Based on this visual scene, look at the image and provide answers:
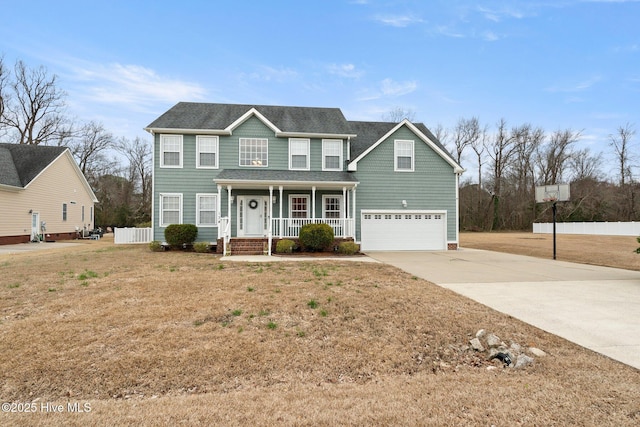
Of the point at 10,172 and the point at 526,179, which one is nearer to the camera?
the point at 10,172

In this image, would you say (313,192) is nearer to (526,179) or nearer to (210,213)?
(210,213)

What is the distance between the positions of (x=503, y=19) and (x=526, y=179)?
3362cm

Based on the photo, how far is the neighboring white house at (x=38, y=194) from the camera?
20.3m

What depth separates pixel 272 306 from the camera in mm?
5934

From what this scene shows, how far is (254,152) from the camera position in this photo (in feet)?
56.4

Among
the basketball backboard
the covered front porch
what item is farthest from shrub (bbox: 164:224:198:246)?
the basketball backboard

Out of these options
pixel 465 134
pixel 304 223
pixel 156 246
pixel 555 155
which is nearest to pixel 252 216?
pixel 304 223

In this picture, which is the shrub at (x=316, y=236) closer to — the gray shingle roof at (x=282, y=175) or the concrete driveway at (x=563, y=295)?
the gray shingle roof at (x=282, y=175)

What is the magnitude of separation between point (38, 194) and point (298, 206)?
62.4ft

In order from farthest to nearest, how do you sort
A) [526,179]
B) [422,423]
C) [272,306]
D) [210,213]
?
[526,179], [210,213], [272,306], [422,423]

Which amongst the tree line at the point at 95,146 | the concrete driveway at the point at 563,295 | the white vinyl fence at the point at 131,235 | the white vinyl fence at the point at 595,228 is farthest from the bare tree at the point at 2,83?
the white vinyl fence at the point at 595,228

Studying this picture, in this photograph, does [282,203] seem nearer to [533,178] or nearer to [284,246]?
[284,246]

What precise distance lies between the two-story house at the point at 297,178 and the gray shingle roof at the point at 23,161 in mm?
12203

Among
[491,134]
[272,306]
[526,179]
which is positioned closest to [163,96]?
[272,306]
